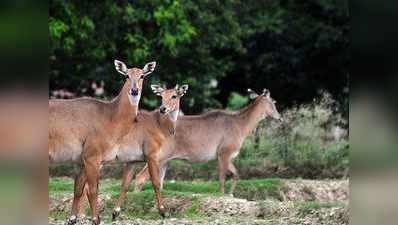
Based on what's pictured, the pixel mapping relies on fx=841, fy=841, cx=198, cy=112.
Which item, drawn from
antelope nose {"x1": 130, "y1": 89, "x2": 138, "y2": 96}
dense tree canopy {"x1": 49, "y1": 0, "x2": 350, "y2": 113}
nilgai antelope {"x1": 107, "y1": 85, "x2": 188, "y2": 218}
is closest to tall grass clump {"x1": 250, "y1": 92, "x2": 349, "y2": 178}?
dense tree canopy {"x1": 49, "y1": 0, "x2": 350, "y2": 113}

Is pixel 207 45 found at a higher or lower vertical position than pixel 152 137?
higher

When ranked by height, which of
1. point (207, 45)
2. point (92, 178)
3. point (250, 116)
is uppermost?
point (207, 45)

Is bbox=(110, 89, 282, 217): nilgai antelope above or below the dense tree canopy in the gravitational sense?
below

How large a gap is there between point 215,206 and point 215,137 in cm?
332

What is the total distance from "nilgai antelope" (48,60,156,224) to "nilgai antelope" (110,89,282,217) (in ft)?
9.50

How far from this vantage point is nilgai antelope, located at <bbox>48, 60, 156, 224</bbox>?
9.97 m

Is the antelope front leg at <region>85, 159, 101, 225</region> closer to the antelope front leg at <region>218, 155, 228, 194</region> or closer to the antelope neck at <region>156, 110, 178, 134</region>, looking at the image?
the antelope neck at <region>156, 110, 178, 134</region>

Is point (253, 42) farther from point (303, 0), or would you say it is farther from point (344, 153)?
point (344, 153)

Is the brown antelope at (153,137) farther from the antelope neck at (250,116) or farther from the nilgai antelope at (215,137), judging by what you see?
the antelope neck at (250,116)

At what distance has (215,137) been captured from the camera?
14719 mm

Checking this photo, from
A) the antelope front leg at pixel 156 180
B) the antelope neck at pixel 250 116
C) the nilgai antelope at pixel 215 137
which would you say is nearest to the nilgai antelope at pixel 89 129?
the antelope front leg at pixel 156 180

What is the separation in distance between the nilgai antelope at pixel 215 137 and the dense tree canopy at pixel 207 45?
522 centimetres

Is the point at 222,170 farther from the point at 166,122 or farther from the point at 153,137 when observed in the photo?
the point at 153,137

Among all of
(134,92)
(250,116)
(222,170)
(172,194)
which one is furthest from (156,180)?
(250,116)
